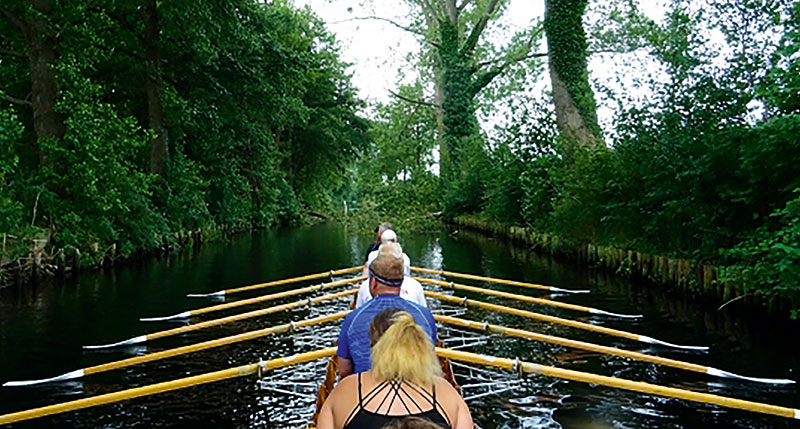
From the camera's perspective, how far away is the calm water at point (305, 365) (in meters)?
6.35

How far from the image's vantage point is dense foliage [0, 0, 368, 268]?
53.4ft

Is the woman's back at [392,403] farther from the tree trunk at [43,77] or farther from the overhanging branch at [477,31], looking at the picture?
the overhanging branch at [477,31]

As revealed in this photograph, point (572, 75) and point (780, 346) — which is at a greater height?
point (572, 75)

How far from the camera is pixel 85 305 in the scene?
468 inches

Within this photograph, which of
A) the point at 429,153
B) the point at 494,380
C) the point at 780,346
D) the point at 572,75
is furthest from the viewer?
the point at 429,153

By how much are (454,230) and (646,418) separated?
2701cm

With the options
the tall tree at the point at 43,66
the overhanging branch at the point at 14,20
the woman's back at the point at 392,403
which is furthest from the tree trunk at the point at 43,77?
the woman's back at the point at 392,403

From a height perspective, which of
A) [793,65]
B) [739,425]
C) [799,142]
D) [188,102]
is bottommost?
[739,425]

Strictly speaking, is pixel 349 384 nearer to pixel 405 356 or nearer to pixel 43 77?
pixel 405 356

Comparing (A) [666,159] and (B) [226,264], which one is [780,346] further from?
(B) [226,264]

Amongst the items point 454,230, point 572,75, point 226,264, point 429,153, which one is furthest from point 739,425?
point 429,153

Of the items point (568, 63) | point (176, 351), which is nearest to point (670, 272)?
point (176, 351)

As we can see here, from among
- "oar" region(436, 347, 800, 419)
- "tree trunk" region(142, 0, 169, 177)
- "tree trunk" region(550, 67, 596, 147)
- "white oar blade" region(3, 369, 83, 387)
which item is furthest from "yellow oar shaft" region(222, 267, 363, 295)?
"tree trunk" region(142, 0, 169, 177)

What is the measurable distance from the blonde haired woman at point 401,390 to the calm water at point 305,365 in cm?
328
